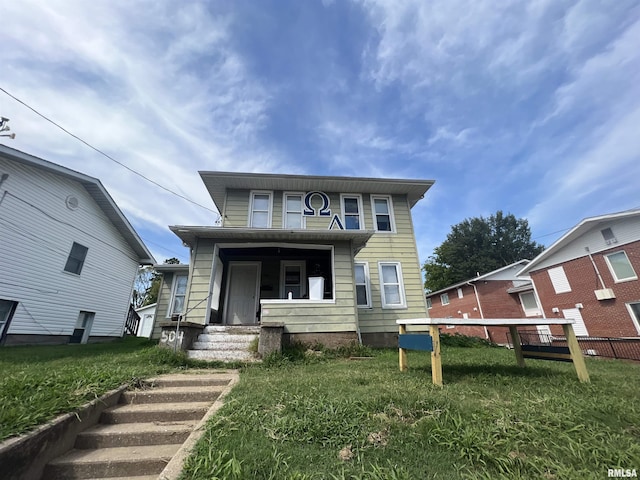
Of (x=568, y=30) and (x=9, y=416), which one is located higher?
(x=568, y=30)

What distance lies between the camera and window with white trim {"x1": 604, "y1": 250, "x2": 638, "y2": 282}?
1134cm

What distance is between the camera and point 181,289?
39.4 ft

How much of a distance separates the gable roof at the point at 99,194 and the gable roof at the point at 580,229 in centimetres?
2250

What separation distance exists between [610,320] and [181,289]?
20477 millimetres

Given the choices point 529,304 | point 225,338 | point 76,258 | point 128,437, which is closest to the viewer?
point 128,437

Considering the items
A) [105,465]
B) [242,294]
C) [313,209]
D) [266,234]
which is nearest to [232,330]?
[266,234]

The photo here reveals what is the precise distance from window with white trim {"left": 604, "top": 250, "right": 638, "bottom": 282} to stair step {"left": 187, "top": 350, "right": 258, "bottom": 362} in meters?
16.4

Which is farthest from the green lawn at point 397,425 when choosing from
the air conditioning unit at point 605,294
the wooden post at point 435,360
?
the air conditioning unit at point 605,294

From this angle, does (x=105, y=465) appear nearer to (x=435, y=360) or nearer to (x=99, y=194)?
(x=435, y=360)

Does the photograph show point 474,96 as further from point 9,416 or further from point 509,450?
point 9,416

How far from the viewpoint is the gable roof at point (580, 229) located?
11.3 metres

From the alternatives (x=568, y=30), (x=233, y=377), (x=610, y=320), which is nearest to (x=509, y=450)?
(x=233, y=377)

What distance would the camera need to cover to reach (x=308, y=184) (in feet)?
34.9

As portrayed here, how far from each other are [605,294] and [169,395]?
17920 mm
